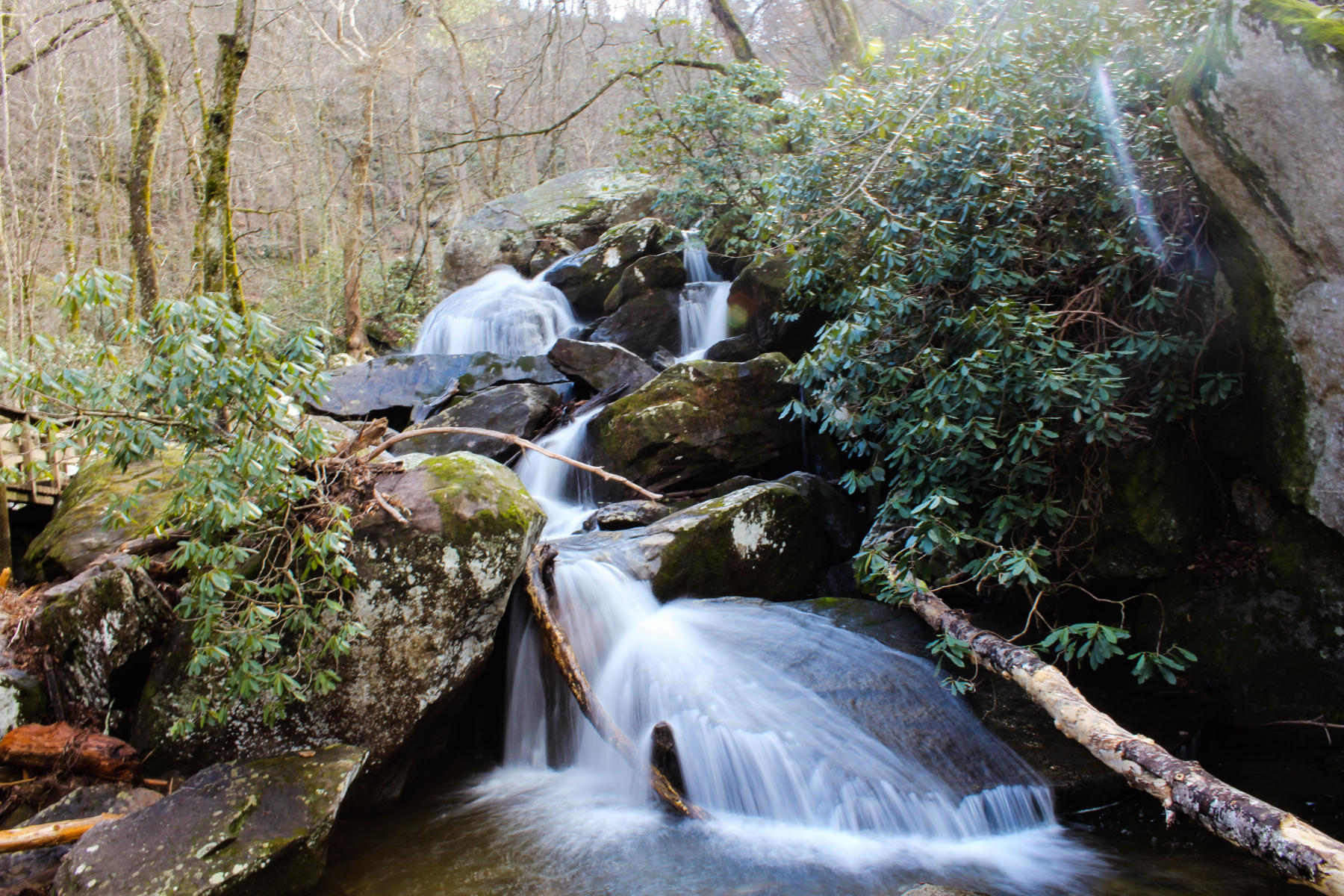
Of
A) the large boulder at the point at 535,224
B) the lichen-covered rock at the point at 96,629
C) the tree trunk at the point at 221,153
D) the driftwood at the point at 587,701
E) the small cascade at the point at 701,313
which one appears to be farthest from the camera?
the large boulder at the point at 535,224

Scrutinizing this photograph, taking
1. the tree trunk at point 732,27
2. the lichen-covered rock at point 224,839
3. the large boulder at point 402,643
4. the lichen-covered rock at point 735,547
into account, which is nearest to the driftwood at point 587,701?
the large boulder at point 402,643

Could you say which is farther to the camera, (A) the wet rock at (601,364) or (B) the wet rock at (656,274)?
(B) the wet rock at (656,274)

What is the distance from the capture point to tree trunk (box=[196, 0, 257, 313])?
23.3ft

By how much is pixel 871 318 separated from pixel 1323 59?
271cm

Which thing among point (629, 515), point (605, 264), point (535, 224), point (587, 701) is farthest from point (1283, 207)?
point (535, 224)

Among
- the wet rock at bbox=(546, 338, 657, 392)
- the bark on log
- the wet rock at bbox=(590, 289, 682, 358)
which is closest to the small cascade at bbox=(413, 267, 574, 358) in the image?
the wet rock at bbox=(590, 289, 682, 358)

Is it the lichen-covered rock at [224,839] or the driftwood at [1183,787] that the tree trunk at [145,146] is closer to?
the lichen-covered rock at [224,839]

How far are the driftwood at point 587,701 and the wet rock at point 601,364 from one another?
5300 millimetres

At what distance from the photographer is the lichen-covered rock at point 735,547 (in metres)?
6.25

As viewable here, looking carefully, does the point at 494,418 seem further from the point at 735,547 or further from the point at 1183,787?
the point at 1183,787

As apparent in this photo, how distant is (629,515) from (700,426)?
1.29 metres

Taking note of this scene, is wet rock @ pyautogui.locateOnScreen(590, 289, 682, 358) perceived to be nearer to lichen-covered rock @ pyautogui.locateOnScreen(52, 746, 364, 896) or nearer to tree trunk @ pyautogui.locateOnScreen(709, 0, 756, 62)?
tree trunk @ pyautogui.locateOnScreen(709, 0, 756, 62)

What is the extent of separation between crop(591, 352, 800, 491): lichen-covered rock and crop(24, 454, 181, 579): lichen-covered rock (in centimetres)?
410

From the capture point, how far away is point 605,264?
13.8 metres
